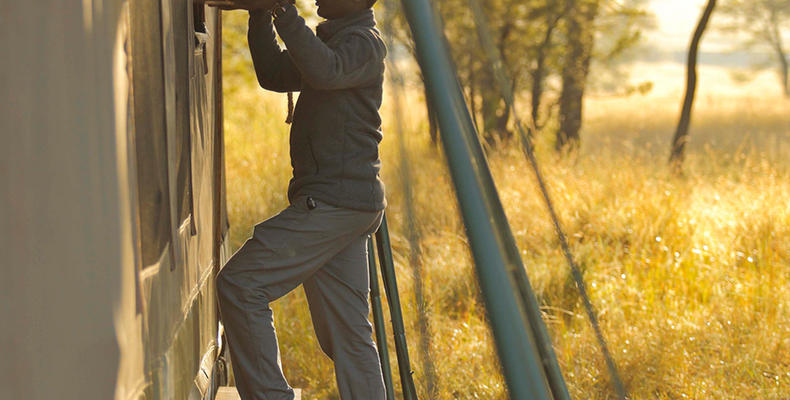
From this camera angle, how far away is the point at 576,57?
1489 centimetres

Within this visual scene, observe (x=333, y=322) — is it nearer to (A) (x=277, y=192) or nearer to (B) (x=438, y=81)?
(B) (x=438, y=81)

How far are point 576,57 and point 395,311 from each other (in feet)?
39.3

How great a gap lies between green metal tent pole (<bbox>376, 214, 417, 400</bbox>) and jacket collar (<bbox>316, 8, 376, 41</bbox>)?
908 millimetres

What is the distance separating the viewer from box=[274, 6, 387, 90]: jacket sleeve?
2633mm

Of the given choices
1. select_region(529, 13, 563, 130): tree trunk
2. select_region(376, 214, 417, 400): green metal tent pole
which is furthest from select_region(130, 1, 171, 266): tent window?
select_region(529, 13, 563, 130): tree trunk

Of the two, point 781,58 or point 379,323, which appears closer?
point 379,323

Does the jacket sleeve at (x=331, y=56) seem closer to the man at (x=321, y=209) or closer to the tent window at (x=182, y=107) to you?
the man at (x=321, y=209)

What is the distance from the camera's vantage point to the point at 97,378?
1.72 metres

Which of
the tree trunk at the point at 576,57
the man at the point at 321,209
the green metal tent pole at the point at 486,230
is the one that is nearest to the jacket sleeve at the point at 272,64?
the man at the point at 321,209

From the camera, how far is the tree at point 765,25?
143 feet

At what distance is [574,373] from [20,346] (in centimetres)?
366

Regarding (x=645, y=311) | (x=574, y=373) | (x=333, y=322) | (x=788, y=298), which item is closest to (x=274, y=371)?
(x=333, y=322)

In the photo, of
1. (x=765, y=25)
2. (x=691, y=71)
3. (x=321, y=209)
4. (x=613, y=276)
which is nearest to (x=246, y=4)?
(x=321, y=209)

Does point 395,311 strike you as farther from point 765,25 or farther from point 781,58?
point 765,25
